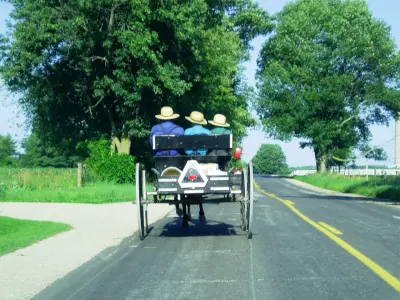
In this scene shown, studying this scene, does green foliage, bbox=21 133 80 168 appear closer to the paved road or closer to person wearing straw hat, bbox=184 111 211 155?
person wearing straw hat, bbox=184 111 211 155

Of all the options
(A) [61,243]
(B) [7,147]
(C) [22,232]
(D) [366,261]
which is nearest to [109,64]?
(C) [22,232]

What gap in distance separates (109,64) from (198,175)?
1055 inches

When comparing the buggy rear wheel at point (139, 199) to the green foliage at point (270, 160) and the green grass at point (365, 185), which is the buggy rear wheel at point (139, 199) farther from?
the green foliage at point (270, 160)

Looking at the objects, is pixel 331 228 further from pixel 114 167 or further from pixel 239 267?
pixel 114 167

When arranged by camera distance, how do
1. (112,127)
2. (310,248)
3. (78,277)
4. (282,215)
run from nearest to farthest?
(78,277) → (310,248) → (282,215) → (112,127)

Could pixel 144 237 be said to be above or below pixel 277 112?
below

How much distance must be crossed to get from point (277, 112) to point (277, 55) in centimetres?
593

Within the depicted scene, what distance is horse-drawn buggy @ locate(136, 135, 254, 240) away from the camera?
539 inches

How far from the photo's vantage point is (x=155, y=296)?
8.45 metres

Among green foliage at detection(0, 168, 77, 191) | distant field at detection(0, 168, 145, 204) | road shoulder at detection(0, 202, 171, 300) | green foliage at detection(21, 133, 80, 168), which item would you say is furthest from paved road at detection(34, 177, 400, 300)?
green foliage at detection(21, 133, 80, 168)

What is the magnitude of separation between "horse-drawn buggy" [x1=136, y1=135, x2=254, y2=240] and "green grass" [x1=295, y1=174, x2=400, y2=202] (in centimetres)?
2270

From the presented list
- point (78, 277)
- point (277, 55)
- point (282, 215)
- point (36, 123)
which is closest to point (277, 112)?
point (277, 55)

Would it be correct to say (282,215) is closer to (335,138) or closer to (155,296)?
(155,296)

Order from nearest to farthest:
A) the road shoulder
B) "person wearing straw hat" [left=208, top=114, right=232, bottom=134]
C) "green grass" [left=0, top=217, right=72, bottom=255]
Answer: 1. the road shoulder
2. "green grass" [left=0, top=217, right=72, bottom=255]
3. "person wearing straw hat" [left=208, top=114, right=232, bottom=134]
